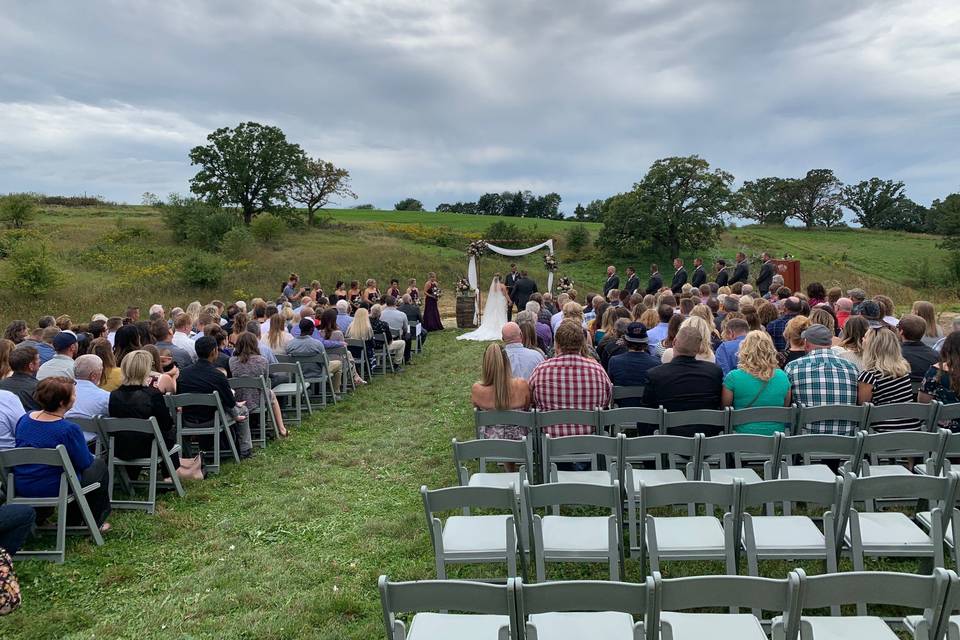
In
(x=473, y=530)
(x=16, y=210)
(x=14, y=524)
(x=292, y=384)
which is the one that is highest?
(x=16, y=210)

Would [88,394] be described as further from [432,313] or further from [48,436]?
[432,313]

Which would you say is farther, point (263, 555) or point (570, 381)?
point (570, 381)

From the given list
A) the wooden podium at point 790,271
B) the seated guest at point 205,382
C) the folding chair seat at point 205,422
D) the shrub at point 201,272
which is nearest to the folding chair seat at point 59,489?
the folding chair seat at point 205,422

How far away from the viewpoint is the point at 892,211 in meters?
78.1

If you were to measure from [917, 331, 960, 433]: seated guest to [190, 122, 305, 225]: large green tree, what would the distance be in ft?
145

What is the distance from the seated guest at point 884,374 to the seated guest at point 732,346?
4.05ft

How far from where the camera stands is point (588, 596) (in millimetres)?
2396

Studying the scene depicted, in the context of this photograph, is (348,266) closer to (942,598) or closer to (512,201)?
(942,598)

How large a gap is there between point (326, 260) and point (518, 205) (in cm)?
4551

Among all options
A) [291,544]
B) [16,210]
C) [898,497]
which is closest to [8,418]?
[291,544]

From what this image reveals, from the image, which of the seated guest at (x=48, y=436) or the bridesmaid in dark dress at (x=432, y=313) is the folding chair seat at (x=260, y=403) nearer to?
the seated guest at (x=48, y=436)

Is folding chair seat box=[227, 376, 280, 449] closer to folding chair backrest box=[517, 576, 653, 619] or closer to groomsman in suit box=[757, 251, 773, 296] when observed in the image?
folding chair backrest box=[517, 576, 653, 619]


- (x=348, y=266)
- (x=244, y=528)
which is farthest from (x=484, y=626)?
(x=348, y=266)

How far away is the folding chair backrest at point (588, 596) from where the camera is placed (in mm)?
2387
